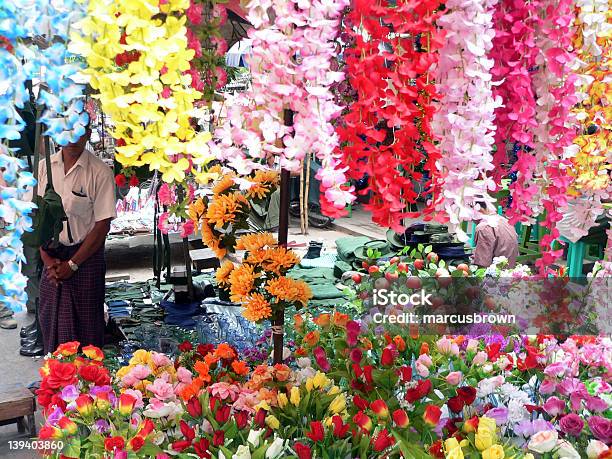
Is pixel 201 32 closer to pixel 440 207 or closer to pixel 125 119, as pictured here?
pixel 125 119

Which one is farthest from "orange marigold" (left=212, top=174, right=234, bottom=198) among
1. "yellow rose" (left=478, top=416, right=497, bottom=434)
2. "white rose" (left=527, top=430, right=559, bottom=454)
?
"white rose" (left=527, top=430, right=559, bottom=454)

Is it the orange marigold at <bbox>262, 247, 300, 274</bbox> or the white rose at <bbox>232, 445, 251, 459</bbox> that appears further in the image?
the orange marigold at <bbox>262, 247, 300, 274</bbox>

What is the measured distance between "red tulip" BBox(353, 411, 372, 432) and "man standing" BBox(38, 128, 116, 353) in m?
2.07

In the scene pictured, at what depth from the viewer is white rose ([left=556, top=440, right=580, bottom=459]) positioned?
154cm

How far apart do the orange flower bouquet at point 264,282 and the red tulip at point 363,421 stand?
0.44 m

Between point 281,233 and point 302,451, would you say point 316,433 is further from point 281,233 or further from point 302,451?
point 281,233

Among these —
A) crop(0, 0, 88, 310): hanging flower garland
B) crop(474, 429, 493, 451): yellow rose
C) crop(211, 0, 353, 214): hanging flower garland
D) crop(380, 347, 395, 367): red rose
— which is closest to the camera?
crop(0, 0, 88, 310): hanging flower garland

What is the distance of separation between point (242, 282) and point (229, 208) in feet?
0.96

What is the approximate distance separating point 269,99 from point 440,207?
451mm

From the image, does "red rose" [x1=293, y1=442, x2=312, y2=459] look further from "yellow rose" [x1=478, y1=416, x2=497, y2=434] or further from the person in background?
the person in background

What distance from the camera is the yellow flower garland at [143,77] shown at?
1.25m

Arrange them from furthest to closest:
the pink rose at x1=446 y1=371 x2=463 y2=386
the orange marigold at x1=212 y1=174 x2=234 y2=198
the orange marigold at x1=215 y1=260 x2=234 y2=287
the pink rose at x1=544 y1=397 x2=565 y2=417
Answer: the orange marigold at x1=212 y1=174 x2=234 y2=198 < the orange marigold at x1=215 y1=260 x2=234 y2=287 < the pink rose at x1=446 y1=371 x2=463 y2=386 < the pink rose at x1=544 y1=397 x2=565 y2=417

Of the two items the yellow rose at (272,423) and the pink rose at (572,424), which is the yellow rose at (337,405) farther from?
the pink rose at (572,424)

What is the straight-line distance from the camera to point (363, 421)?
1.67m
